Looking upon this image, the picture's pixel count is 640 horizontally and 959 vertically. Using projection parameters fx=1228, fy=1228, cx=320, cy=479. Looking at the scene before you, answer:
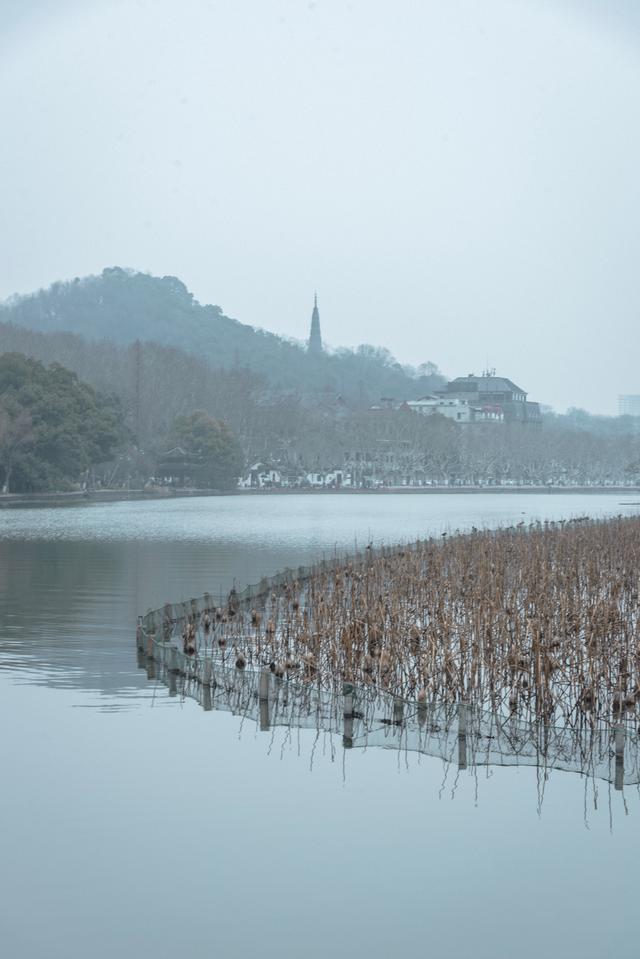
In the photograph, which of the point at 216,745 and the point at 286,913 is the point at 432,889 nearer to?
the point at 286,913

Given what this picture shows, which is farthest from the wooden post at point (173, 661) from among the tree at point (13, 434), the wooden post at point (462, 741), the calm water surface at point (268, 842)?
the tree at point (13, 434)

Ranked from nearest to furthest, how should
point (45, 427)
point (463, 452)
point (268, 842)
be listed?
1. point (268, 842)
2. point (45, 427)
3. point (463, 452)

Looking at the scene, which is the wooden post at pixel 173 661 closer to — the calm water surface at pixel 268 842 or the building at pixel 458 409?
the calm water surface at pixel 268 842

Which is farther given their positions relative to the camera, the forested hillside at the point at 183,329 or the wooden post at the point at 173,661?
the forested hillside at the point at 183,329

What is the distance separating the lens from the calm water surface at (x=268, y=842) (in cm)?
693

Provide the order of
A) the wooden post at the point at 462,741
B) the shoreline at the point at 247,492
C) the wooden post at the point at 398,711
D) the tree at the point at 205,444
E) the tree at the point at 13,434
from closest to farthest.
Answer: the wooden post at the point at 462,741 → the wooden post at the point at 398,711 → the tree at the point at 13,434 → the shoreline at the point at 247,492 → the tree at the point at 205,444

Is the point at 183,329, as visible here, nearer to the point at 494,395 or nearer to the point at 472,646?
the point at 494,395

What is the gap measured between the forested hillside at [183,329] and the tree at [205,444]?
64.5 m

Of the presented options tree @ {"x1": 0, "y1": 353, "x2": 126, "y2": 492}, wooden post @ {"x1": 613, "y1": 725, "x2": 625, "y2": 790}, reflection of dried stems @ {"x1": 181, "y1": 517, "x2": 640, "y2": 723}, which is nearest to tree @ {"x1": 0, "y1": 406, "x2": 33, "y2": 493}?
tree @ {"x1": 0, "y1": 353, "x2": 126, "y2": 492}

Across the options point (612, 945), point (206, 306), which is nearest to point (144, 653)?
point (612, 945)

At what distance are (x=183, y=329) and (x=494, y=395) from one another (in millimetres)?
44361

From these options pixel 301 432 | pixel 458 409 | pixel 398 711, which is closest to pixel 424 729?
pixel 398 711

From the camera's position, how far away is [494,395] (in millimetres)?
155500

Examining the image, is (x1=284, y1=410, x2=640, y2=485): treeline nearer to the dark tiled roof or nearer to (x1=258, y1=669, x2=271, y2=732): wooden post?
the dark tiled roof
